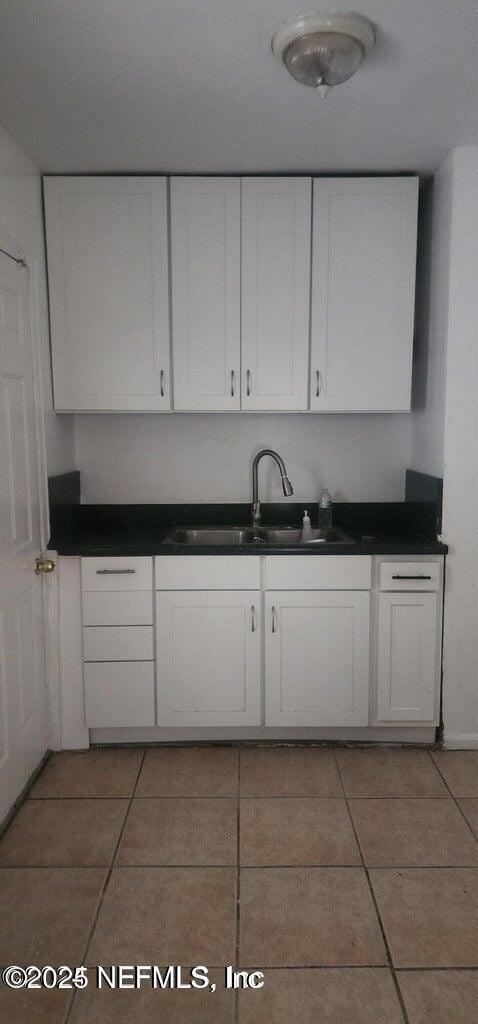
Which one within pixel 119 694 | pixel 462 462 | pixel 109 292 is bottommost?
pixel 119 694

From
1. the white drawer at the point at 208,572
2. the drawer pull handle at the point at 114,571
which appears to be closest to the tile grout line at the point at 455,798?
the white drawer at the point at 208,572

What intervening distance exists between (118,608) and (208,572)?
1.29ft

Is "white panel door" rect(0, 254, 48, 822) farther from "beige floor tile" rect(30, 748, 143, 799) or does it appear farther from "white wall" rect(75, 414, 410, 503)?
"white wall" rect(75, 414, 410, 503)

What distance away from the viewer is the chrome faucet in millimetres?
2865

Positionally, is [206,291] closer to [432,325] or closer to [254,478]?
[254,478]

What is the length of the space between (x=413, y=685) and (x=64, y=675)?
143 cm

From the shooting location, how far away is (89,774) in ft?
8.20

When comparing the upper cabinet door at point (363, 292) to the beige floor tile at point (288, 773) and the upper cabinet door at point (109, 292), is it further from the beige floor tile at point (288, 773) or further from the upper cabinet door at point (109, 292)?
the beige floor tile at point (288, 773)

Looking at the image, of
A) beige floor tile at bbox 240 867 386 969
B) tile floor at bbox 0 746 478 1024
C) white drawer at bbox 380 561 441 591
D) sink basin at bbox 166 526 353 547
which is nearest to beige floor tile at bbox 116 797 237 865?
tile floor at bbox 0 746 478 1024

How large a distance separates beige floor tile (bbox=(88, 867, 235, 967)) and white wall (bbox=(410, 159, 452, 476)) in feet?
5.62

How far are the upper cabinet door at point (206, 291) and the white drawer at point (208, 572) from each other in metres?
0.66

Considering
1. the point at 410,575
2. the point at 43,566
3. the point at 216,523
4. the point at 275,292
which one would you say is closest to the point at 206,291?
the point at 275,292

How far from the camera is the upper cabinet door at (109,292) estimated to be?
8.65 feet

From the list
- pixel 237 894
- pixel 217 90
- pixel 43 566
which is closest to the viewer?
pixel 237 894
